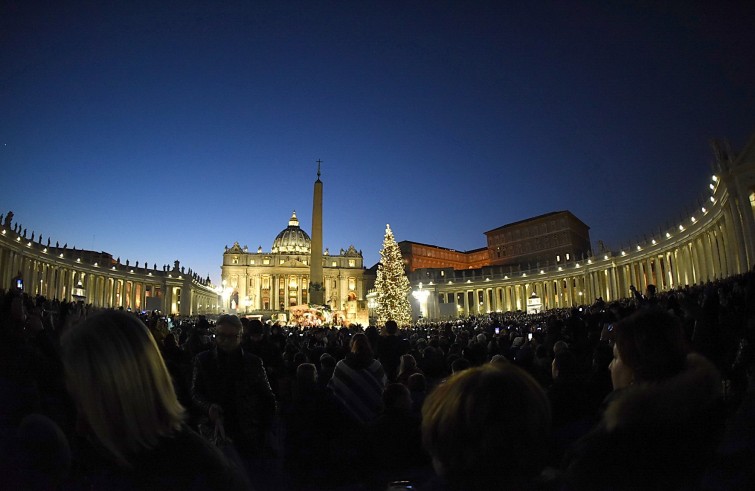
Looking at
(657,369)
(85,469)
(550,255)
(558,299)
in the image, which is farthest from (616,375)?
(550,255)

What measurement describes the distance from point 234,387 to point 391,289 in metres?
34.7

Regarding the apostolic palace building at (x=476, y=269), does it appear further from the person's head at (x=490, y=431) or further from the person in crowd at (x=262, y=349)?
the person's head at (x=490, y=431)

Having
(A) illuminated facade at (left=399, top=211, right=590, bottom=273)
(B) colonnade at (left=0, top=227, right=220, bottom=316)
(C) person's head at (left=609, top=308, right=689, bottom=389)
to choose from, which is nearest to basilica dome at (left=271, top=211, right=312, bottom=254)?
(B) colonnade at (left=0, top=227, right=220, bottom=316)

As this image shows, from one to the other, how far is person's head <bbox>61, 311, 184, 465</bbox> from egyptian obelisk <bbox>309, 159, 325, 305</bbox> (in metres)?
38.4

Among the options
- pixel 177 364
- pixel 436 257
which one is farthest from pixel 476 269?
pixel 177 364

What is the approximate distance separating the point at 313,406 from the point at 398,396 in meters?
0.99

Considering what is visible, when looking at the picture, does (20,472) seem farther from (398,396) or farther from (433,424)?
(398,396)

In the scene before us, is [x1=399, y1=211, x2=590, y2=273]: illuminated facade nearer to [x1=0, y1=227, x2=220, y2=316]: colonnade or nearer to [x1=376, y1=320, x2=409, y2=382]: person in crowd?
[x1=0, y1=227, x2=220, y2=316]: colonnade

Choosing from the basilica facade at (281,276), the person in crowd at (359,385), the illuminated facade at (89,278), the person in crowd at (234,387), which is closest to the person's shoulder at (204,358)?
the person in crowd at (234,387)

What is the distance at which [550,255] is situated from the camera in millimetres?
86188

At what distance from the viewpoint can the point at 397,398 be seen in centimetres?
414

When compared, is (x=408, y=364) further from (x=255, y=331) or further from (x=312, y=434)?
(x=255, y=331)

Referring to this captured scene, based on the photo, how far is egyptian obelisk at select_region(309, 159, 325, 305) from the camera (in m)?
40.8

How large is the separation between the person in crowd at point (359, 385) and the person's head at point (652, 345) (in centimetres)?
299
